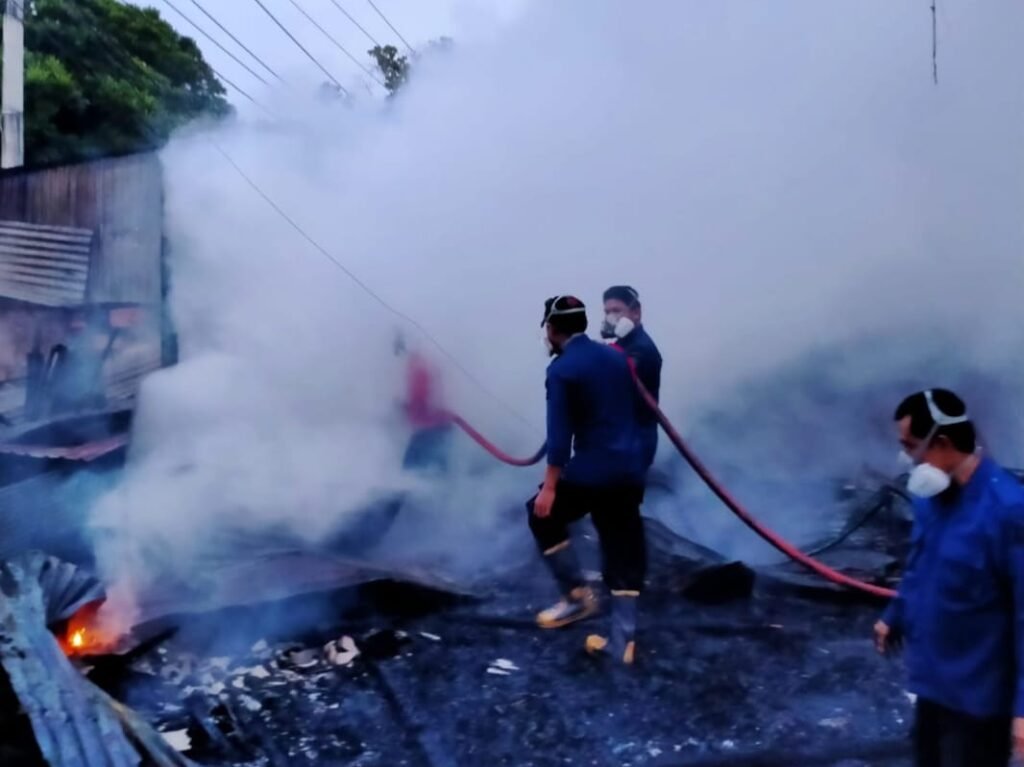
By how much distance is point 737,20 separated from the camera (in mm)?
7836

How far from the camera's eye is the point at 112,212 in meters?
9.47

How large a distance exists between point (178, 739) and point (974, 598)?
2614mm

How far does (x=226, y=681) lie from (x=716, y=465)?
4.66 meters

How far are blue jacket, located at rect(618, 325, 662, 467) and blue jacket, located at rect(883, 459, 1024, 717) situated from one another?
8.39ft

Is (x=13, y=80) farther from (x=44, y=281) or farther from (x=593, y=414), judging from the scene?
(x=593, y=414)

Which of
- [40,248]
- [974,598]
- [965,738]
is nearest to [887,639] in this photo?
[965,738]

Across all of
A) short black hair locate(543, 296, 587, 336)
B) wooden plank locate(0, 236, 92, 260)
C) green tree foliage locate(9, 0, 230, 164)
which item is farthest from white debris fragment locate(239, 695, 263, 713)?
green tree foliage locate(9, 0, 230, 164)

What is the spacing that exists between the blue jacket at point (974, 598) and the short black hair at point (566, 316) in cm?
206

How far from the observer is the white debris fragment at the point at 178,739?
3.55 metres

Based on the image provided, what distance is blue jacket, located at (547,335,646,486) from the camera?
13.9 ft

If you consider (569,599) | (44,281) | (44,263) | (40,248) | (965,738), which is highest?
(40,248)

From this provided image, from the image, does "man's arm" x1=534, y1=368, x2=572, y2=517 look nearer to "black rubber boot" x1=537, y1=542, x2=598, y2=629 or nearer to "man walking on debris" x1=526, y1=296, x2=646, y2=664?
"man walking on debris" x1=526, y1=296, x2=646, y2=664

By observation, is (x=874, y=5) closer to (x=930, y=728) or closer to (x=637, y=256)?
(x=637, y=256)

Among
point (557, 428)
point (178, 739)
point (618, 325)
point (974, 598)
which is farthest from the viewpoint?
point (618, 325)
